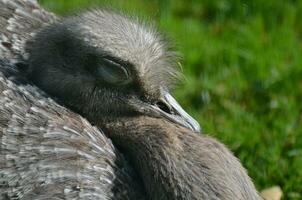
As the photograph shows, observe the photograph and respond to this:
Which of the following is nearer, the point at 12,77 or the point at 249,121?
A: the point at 12,77

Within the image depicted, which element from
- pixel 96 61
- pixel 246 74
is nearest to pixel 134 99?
pixel 96 61

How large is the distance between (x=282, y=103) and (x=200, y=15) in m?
1.63

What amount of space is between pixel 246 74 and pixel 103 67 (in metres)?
2.99

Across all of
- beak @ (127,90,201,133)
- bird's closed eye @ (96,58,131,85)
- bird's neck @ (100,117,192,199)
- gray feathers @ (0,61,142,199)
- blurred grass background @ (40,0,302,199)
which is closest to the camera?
gray feathers @ (0,61,142,199)

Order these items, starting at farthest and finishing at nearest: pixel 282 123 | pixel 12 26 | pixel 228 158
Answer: pixel 282 123 < pixel 12 26 < pixel 228 158

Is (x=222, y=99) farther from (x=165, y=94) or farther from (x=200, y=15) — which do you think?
(x=165, y=94)

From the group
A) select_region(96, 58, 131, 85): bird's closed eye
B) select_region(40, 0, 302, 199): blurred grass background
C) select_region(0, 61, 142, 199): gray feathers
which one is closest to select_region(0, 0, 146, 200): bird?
select_region(0, 61, 142, 199): gray feathers

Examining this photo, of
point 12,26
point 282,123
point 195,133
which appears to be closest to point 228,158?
point 195,133

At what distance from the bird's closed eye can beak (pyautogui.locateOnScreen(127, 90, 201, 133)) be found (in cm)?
20

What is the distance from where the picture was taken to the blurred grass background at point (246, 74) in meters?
7.16

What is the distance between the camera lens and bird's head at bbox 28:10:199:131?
551 cm

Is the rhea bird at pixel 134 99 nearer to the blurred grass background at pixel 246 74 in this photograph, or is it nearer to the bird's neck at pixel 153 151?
the bird's neck at pixel 153 151

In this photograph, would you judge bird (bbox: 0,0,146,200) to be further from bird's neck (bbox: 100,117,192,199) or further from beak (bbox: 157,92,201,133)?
beak (bbox: 157,92,201,133)

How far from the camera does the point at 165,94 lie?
5766 mm
